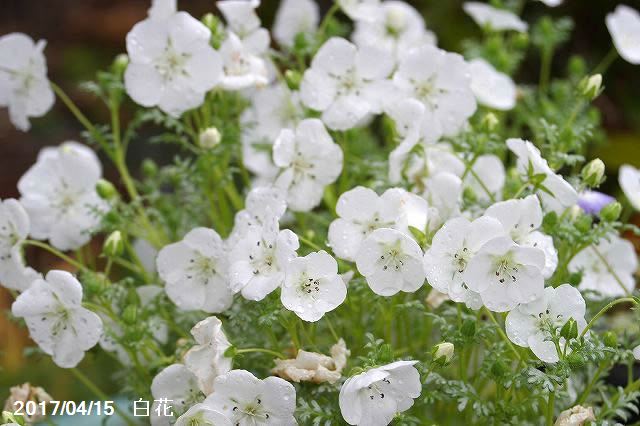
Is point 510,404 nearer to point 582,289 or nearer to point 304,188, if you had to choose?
point 582,289

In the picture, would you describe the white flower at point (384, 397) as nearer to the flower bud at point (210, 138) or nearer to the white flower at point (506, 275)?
the white flower at point (506, 275)

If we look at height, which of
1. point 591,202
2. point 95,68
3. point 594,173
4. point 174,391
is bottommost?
point 95,68

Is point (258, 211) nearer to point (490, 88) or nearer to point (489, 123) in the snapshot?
point (489, 123)

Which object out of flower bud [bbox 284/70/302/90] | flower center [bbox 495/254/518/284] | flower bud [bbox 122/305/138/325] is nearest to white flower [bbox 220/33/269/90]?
flower bud [bbox 284/70/302/90]

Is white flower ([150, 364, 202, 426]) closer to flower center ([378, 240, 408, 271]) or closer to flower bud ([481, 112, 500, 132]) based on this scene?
flower center ([378, 240, 408, 271])

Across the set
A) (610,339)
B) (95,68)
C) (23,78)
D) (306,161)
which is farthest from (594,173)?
(95,68)

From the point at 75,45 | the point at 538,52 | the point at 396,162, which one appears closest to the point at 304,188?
the point at 396,162

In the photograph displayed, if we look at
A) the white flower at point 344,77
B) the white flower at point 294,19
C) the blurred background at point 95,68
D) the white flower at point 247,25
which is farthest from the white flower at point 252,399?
the blurred background at point 95,68
